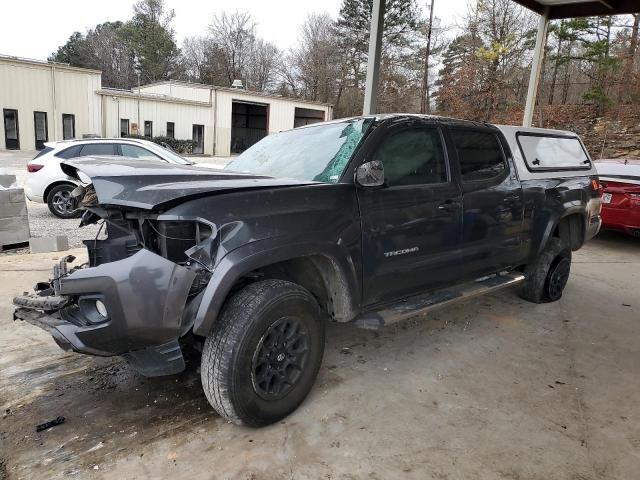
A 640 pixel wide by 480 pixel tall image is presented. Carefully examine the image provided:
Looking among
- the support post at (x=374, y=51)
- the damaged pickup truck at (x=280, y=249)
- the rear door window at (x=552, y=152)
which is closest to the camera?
the damaged pickup truck at (x=280, y=249)

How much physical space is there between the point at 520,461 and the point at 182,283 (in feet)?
6.60

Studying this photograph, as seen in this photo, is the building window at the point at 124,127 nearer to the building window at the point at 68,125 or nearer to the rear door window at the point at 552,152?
the building window at the point at 68,125

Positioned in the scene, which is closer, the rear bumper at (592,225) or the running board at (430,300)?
the running board at (430,300)

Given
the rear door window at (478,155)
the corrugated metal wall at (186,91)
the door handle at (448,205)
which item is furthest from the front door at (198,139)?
the door handle at (448,205)

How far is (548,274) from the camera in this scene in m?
5.15

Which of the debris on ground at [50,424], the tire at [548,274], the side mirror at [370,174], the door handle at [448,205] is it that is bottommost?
the debris on ground at [50,424]

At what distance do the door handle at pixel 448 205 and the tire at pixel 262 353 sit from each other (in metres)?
1.33

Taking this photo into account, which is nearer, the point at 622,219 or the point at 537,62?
the point at 622,219

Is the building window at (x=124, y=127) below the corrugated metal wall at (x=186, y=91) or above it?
below

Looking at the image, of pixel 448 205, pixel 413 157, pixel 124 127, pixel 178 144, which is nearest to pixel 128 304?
pixel 413 157

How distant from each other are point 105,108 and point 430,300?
28.5 m

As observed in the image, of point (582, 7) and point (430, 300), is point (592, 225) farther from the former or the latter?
point (582, 7)

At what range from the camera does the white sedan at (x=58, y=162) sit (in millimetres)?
9422

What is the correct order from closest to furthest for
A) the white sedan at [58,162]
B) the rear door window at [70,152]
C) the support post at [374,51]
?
the support post at [374,51]
the white sedan at [58,162]
the rear door window at [70,152]
